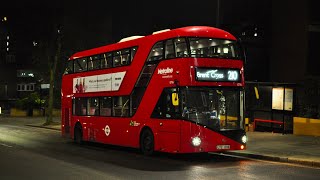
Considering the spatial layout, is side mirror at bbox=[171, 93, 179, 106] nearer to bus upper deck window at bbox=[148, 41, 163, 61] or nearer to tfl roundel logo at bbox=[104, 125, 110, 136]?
bus upper deck window at bbox=[148, 41, 163, 61]

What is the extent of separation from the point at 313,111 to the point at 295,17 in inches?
374

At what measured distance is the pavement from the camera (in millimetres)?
14516

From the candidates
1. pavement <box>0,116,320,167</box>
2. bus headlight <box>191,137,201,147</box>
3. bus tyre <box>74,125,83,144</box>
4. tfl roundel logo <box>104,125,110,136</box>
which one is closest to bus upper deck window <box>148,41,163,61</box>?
bus headlight <box>191,137,201,147</box>

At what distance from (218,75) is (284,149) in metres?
4.48

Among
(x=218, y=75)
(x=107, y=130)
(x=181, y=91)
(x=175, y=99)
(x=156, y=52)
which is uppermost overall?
(x=156, y=52)

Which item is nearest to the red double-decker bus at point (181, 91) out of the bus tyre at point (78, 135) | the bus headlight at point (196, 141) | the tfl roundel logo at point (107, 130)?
the bus headlight at point (196, 141)

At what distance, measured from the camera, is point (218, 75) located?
14711mm

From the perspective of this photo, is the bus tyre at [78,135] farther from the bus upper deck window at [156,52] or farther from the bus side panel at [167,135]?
the bus upper deck window at [156,52]

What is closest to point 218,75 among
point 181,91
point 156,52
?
point 181,91

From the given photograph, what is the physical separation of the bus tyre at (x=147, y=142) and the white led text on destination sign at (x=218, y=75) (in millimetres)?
3105

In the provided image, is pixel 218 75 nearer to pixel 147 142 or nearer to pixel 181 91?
pixel 181 91

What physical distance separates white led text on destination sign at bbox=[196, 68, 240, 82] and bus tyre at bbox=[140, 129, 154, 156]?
10.2 feet

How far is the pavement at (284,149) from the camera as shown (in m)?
14.5

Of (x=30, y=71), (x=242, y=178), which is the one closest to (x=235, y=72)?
(x=242, y=178)
